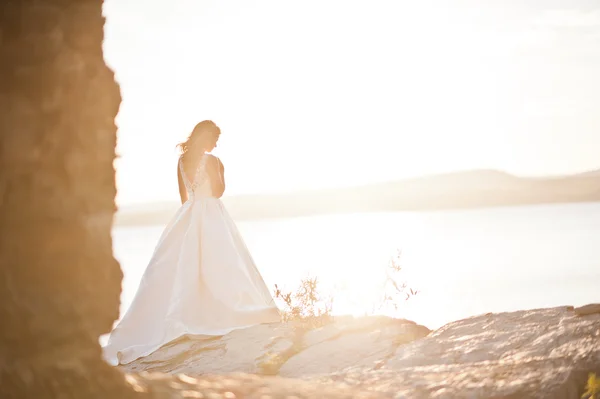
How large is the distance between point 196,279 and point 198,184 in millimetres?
1340

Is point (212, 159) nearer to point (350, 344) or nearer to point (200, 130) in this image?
point (200, 130)

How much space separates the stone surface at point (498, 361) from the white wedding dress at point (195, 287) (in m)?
3.15

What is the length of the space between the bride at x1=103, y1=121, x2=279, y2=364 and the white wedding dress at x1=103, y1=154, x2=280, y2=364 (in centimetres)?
1

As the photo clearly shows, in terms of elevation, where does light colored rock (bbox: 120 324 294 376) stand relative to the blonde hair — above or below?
below

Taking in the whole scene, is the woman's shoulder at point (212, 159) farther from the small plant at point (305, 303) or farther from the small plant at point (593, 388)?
the small plant at point (593, 388)

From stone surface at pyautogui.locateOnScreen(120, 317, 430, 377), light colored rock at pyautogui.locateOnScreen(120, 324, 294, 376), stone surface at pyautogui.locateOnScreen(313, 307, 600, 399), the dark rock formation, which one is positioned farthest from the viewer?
light colored rock at pyautogui.locateOnScreen(120, 324, 294, 376)

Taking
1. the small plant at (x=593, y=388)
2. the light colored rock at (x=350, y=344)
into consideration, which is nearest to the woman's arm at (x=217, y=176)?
the light colored rock at (x=350, y=344)

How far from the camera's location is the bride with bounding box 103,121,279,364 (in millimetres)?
8922

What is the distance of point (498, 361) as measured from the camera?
17.5 ft

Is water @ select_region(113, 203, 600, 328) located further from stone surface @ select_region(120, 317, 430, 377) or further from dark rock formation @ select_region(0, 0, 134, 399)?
dark rock formation @ select_region(0, 0, 134, 399)

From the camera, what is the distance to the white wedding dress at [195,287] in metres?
8.90

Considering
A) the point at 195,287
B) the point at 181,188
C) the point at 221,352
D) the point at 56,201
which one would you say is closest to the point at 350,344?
the point at 221,352

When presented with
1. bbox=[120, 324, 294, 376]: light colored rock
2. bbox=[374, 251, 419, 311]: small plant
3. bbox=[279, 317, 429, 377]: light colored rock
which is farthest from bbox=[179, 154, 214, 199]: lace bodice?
bbox=[279, 317, 429, 377]: light colored rock

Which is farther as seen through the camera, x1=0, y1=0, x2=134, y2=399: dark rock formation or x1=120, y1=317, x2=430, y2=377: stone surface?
x1=120, y1=317, x2=430, y2=377: stone surface
